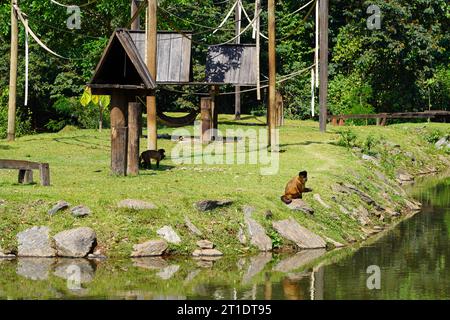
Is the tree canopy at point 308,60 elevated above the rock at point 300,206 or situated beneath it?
elevated above

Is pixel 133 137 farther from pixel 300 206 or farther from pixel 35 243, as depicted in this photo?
pixel 35 243

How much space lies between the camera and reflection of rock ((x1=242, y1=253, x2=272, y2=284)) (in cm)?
2104

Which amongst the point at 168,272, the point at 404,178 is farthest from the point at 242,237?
the point at 404,178

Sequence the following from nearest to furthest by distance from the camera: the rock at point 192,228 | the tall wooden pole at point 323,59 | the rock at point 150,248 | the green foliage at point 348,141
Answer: the rock at point 150,248, the rock at point 192,228, the green foliage at point 348,141, the tall wooden pole at point 323,59

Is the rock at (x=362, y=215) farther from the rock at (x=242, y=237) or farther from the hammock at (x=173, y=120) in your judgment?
the hammock at (x=173, y=120)

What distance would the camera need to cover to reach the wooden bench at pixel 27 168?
86.9ft

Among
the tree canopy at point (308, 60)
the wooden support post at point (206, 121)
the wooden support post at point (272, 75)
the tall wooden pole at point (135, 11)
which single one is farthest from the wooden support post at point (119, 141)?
the tree canopy at point (308, 60)

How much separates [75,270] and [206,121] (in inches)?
828

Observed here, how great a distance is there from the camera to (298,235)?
24578 mm

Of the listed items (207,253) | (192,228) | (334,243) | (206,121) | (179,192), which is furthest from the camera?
(206,121)

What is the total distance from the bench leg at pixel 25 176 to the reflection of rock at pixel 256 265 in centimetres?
707

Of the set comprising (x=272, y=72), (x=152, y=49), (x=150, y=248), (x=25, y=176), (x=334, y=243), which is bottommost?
(x=334, y=243)
